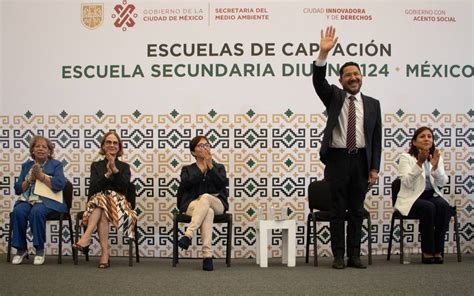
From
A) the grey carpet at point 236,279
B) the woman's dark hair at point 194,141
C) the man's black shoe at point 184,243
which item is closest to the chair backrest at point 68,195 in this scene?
the grey carpet at point 236,279

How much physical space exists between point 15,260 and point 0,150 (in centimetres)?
133

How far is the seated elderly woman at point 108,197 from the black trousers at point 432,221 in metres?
2.51

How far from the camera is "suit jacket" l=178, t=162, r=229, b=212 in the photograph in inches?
235

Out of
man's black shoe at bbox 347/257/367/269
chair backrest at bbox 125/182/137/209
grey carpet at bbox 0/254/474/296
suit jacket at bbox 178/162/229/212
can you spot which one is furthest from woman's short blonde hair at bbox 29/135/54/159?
man's black shoe at bbox 347/257/367/269

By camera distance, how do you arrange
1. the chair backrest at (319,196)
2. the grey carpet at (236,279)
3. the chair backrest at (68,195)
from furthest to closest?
the chair backrest at (68,195) < the chair backrest at (319,196) < the grey carpet at (236,279)

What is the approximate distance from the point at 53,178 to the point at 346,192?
2.60 m

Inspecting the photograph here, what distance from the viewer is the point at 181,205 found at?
19.7ft

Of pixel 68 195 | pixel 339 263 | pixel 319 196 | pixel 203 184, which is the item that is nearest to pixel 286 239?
pixel 319 196

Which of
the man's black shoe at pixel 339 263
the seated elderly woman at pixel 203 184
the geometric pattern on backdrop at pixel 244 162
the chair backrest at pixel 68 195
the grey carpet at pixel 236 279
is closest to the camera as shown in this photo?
the grey carpet at pixel 236 279

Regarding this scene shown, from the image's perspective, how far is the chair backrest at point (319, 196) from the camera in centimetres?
611

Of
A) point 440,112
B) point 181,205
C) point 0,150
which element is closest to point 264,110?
point 181,205

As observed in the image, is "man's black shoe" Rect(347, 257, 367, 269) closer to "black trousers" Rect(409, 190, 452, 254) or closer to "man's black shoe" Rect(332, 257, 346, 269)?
"man's black shoe" Rect(332, 257, 346, 269)

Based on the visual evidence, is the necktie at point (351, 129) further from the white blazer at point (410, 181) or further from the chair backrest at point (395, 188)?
the chair backrest at point (395, 188)

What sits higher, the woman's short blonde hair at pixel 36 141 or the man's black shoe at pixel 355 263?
the woman's short blonde hair at pixel 36 141
